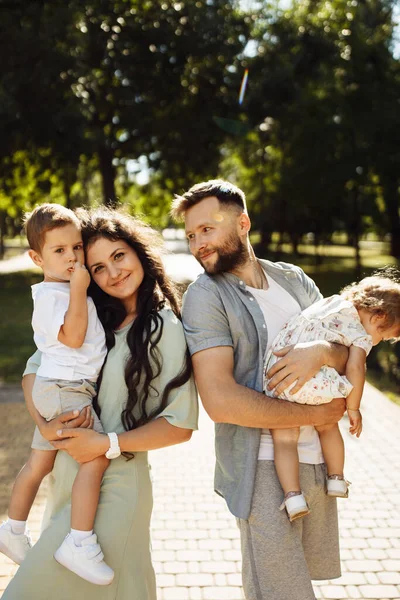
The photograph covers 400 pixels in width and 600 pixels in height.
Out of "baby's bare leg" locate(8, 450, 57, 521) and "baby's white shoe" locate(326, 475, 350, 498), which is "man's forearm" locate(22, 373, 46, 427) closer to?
"baby's bare leg" locate(8, 450, 57, 521)

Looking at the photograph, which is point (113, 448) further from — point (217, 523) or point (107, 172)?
point (107, 172)

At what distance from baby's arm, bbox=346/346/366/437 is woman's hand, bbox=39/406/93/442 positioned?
114 centimetres

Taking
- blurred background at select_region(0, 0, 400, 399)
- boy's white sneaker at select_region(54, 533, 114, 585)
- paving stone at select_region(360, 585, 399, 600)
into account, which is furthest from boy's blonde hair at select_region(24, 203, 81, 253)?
blurred background at select_region(0, 0, 400, 399)

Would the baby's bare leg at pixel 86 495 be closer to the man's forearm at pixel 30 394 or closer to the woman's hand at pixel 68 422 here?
the woman's hand at pixel 68 422

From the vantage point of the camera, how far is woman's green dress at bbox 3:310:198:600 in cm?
241

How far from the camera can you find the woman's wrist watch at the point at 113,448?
238 centimetres

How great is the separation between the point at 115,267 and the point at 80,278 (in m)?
0.18

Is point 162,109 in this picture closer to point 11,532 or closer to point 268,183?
point 268,183

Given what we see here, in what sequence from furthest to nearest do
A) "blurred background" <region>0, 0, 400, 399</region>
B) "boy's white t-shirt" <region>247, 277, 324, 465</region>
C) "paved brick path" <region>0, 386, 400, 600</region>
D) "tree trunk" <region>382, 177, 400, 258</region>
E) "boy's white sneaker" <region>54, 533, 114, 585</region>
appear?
"tree trunk" <region>382, 177, 400, 258</region>
"blurred background" <region>0, 0, 400, 399</region>
"paved brick path" <region>0, 386, 400, 600</region>
"boy's white t-shirt" <region>247, 277, 324, 465</region>
"boy's white sneaker" <region>54, 533, 114, 585</region>

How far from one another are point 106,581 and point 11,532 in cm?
65

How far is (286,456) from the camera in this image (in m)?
2.51

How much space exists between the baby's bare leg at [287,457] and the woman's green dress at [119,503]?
14.3 inches

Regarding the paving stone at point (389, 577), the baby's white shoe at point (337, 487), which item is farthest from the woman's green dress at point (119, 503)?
the paving stone at point (389, 577)

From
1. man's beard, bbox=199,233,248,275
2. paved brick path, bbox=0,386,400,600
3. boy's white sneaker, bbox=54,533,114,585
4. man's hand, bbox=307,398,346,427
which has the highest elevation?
man's beard, bbox=199,233,248,275
